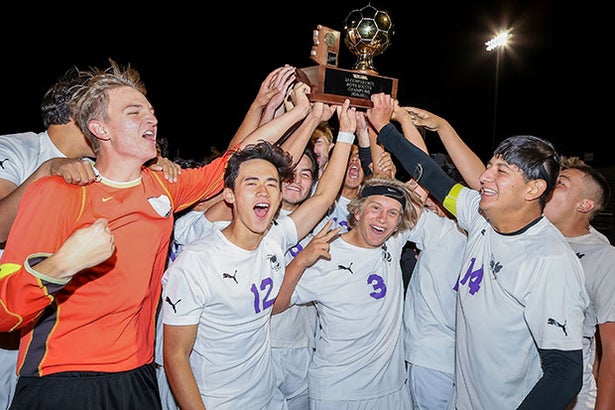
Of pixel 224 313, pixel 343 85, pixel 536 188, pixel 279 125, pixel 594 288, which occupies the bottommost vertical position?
pixel 224 313

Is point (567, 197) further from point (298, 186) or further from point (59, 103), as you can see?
point (59, 103)

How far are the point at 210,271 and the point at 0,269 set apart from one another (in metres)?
1.07

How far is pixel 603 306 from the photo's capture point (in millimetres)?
3289

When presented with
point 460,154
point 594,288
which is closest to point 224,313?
point 460,154

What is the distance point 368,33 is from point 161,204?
101 inches

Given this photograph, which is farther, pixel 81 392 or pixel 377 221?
pixel 377 221

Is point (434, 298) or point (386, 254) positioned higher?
point (386, 254)

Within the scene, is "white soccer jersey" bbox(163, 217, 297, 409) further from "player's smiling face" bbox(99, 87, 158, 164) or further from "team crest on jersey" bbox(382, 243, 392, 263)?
"team crest on jersey" bbox(382, 243, 392, 263)

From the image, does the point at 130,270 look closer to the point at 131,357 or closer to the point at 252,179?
the point at 131,357

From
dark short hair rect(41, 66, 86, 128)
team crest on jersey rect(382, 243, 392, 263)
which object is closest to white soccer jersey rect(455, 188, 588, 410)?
team crest on jersey rect(382, 243, 392, 263)

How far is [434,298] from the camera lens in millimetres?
3568

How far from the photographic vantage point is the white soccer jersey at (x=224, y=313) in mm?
2543

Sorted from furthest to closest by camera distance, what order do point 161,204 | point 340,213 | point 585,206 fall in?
point 340,213
point 585,206
point 161,204

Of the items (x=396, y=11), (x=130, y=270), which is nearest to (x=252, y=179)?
(x=130, y=270)
